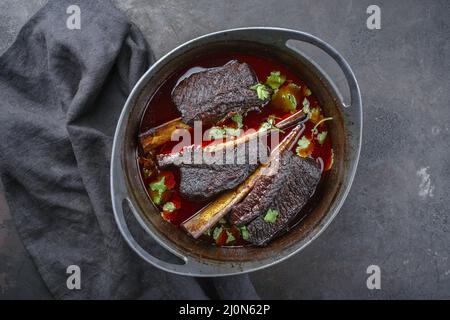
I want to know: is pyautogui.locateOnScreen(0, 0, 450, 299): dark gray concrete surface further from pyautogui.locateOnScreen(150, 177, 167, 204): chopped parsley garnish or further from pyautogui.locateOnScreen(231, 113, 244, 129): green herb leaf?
pyautogui.locateOnScreen(150, 177, 167, 204): chopped parsley garnish

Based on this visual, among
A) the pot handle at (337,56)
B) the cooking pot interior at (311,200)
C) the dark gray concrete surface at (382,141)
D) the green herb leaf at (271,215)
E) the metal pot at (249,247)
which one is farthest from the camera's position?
the dark gray concrete surface at (382,141)

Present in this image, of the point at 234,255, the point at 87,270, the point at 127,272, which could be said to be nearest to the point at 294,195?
the point at 234,255

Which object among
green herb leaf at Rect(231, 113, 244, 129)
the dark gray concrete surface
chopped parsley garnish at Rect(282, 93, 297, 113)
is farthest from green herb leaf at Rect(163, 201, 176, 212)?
chopped parsley garnish at Rect(282, 93, 297, 113)

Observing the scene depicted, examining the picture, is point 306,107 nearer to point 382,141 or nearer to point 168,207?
point 382,141

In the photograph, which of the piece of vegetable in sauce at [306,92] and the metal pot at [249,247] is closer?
the metal pot at [249,247]

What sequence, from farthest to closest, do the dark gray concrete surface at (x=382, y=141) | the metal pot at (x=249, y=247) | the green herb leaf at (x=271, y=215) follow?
the dark gray concrete surface at (x=382, y=141) → the green herb leaf at (x=271, y=215) → the metal pot at (x=249, y=247)

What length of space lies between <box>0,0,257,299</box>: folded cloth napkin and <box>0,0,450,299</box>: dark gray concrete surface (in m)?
0.22

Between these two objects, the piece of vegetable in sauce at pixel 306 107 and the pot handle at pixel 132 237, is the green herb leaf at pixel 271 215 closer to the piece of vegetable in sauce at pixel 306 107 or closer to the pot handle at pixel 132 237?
the pot handle at pixel 132 237

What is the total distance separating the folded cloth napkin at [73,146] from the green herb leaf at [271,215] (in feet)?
1.13

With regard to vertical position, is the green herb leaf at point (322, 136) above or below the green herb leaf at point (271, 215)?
above

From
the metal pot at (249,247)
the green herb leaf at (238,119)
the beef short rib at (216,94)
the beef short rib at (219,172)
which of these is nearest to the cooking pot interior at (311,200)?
the metal pot at (249,247)

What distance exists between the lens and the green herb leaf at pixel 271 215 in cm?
242

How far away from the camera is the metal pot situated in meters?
2.22
